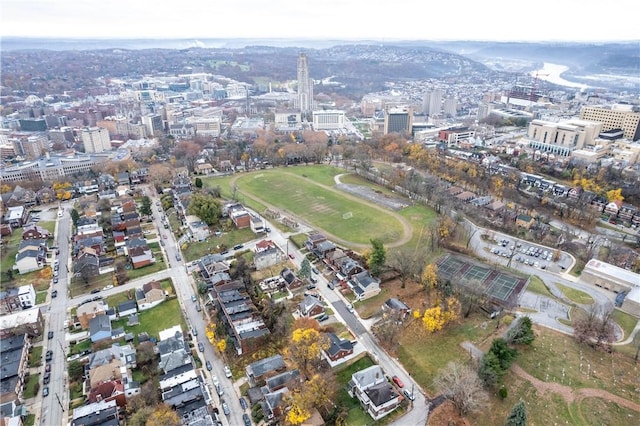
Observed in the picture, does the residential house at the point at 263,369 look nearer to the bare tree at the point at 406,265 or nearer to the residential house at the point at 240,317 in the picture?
the residential house at the point at 240,317

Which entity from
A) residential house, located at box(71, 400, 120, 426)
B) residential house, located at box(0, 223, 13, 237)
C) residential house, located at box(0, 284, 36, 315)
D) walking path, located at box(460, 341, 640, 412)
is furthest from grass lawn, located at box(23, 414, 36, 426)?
residential house, located at box(0, 223, 13, 237)

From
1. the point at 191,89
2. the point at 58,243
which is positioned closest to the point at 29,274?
the point at 58,243

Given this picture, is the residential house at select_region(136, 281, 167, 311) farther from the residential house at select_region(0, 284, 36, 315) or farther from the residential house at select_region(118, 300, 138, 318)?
the residential house at select_region(0, 284, 36, 315)

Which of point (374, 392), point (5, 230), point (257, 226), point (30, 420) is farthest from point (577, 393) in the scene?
point (5, 230)

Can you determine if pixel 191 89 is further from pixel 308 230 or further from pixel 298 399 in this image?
pixel 298 399

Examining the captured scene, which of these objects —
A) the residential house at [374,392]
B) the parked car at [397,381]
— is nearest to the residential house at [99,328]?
the residential house at [374,392]
